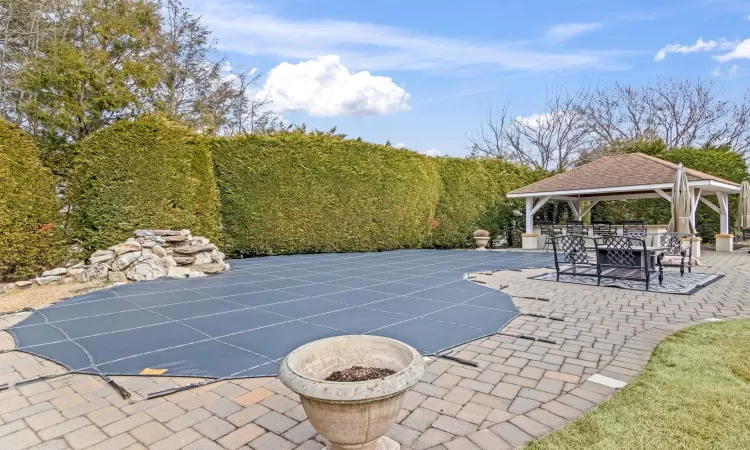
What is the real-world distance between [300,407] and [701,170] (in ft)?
A: 55.9

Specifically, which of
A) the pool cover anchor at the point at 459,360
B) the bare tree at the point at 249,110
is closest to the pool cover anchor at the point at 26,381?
the pool cover anchor at the point at 459,360

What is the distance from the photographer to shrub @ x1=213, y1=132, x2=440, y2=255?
10375 mm

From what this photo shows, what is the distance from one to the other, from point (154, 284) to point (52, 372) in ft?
13.0

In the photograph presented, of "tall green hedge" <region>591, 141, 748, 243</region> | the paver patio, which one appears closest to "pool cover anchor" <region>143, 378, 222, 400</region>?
the paver patio

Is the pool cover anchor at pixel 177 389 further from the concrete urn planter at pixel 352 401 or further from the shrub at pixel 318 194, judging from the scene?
the shrub at pixel 318 194

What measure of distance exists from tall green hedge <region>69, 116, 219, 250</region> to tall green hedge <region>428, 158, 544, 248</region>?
8.20 m

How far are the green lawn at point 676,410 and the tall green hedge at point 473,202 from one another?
10.7m

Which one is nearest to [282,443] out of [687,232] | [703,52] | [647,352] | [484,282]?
[647,352]

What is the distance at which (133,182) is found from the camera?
25.6 feet

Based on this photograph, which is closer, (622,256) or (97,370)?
(97,370)

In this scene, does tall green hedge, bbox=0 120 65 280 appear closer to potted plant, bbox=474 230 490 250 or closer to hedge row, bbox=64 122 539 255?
hedge row, bbox=64 122 539 255

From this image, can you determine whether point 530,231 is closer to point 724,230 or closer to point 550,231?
point 550,231

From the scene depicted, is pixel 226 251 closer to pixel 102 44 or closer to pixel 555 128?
pixel 102 44

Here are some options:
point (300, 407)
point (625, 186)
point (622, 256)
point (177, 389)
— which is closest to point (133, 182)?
point (177, 389)
